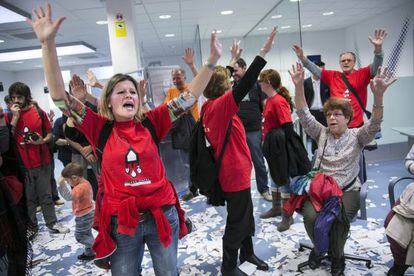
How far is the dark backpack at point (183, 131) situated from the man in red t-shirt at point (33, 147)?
55.2 inches

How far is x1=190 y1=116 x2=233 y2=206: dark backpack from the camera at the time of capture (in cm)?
229

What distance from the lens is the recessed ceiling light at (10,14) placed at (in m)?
4.85

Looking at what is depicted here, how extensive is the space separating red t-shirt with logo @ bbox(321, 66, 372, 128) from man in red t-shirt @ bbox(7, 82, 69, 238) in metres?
3.13

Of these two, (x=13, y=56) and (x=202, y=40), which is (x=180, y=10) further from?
(x=13, y=56)

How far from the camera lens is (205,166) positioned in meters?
2.29

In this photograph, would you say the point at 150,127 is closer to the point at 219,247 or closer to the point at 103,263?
the point at 103,263

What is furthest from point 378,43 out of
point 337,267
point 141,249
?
point 141,249

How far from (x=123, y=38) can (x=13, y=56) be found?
6.64m

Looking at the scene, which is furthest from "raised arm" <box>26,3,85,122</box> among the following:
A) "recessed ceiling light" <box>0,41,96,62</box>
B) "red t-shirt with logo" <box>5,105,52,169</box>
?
"recessed ceiling light" <box>0,41,96,62</box>

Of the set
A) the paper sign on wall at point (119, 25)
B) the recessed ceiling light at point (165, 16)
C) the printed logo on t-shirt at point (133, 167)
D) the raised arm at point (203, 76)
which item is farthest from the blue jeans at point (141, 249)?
the recessed ceiling light at point (165, 16)

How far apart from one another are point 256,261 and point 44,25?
2221 millimetres

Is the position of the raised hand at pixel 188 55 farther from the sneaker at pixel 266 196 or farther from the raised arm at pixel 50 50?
the sneaker at pixel 266 196

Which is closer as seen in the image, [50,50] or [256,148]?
[50,50]

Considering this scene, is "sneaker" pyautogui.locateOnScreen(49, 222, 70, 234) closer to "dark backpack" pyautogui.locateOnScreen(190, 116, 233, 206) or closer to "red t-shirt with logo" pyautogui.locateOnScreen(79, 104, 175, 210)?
"dark backpack" pyautogui.locateOnScreen(190, 116, 233, 206)
